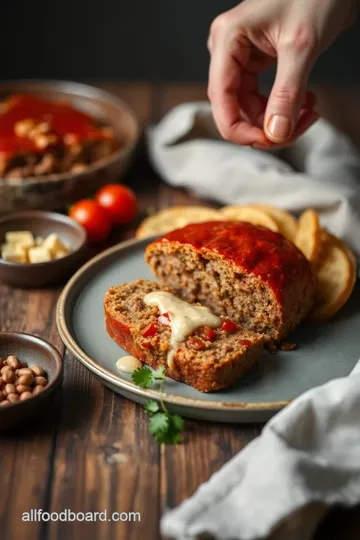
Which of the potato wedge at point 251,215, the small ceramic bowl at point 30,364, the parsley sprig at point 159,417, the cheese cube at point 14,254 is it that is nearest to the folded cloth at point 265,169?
the potato wedge at point 251,215

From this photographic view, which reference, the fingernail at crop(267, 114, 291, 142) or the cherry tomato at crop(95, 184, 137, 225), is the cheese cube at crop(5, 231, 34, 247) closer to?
the cherry tomato at crop(95, 184, 137, 225)

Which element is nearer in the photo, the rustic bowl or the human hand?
the human hand

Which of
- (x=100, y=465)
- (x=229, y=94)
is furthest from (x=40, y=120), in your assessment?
(x=100, y=465)

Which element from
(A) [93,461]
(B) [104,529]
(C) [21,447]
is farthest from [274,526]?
(C) [21,447]

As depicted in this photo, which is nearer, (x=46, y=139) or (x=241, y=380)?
Result: (x=241, y=380)

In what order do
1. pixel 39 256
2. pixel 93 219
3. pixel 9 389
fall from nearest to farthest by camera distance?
pixel 9 389
pixel 39 256
pixel 93 219

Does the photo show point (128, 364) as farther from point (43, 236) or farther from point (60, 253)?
point (43, 236)

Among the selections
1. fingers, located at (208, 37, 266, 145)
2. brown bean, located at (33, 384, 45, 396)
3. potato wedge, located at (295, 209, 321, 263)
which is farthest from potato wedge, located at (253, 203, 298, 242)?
brown bean, located at (33, 384, 45, 396)
